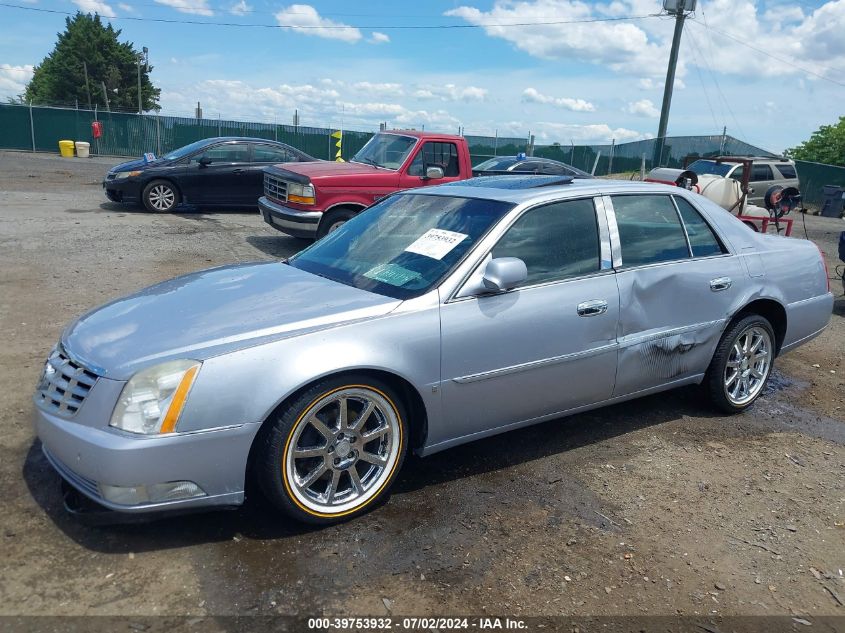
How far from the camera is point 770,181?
19562 mm

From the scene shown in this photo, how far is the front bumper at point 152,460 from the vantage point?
9.23ft

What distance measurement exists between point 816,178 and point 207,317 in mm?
28362

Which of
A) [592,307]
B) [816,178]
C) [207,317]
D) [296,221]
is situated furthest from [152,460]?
[816,178]

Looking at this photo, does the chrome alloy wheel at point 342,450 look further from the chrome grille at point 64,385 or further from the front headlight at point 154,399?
the chrome grille at point 64,385

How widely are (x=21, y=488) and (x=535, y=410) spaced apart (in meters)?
2.68

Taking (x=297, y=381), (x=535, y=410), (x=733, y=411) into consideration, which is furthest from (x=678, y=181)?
(x=297, y=381)

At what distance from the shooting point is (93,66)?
6606 cm

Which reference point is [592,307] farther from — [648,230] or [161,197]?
[161,197]

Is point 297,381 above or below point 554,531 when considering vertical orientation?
above

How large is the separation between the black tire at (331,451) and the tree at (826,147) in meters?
36.9

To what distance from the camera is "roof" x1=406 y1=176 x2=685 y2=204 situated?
163 inches

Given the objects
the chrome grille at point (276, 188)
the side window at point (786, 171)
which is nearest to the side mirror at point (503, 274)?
the chrome grille at point (276, 188)

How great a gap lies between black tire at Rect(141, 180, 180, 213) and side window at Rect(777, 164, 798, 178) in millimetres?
16558

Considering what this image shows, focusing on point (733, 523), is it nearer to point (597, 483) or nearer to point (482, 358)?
point (597, 483)
